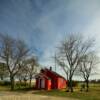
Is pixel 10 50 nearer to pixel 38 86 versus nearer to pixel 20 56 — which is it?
pixel 20 56

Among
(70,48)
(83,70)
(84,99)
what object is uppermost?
(70,48)

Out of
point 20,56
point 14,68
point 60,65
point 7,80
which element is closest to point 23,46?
point 20,56

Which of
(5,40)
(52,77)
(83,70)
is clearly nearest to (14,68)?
(5,40)

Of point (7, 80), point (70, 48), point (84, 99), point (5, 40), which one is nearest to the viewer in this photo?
point (84, 99)

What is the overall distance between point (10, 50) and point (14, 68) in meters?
4.09

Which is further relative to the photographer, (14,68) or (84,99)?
(14,68)

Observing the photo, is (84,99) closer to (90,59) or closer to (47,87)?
(47,87)

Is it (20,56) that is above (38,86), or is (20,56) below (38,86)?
above

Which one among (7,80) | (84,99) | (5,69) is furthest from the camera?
(7,80)

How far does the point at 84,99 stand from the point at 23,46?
24.7 m

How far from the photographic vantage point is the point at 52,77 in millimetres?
49219

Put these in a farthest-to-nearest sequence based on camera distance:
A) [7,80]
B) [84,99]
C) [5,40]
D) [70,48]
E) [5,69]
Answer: [7,80] < [5,69] < [5,40] < [70,48] < [84,99]

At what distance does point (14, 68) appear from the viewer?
4469cm

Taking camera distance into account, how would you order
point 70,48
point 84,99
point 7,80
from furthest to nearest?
point 7,80, point 70,48, point 84,99
